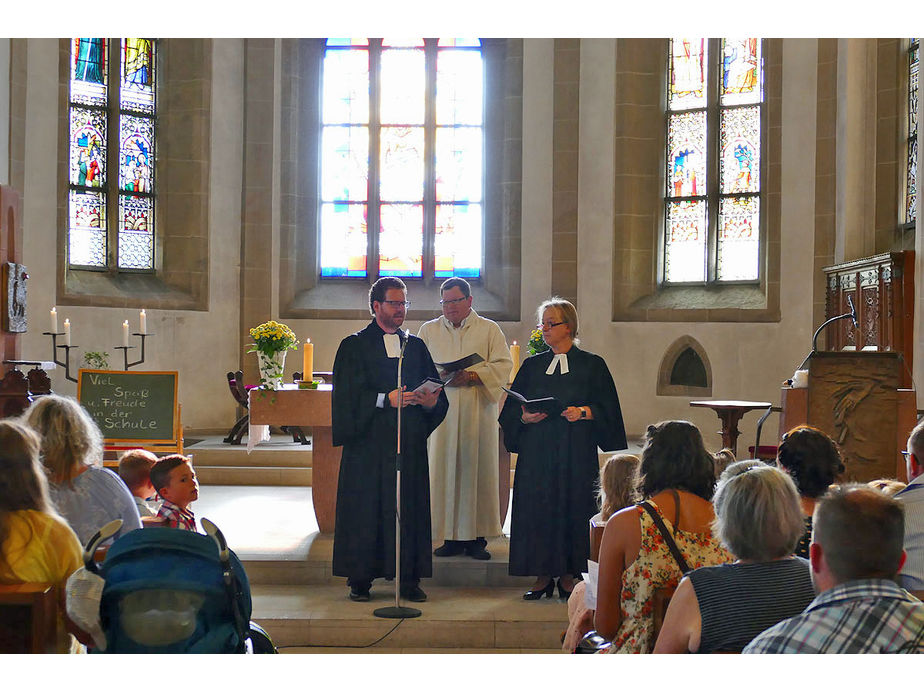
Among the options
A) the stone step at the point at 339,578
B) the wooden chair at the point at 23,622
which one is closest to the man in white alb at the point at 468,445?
the stone step at the point at 339,578

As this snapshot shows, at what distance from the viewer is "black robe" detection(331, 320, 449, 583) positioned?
5.22m

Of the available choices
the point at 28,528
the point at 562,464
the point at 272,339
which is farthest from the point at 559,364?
the point at 28,528

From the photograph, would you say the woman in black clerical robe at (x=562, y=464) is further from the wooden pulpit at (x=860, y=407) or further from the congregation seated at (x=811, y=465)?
the congregation seated at (x=811, y=465)

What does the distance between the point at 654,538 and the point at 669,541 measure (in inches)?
1.7

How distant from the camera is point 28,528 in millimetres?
2775

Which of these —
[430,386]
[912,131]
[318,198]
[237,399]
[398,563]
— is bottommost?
[398,563]

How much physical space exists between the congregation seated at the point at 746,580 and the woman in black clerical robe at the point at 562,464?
9.26 feet

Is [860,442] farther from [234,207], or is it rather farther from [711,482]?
[234,207]

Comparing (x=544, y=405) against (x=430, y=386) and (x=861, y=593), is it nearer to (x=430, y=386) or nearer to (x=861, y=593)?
(x=430, y=386)

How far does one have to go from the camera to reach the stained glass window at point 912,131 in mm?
9461

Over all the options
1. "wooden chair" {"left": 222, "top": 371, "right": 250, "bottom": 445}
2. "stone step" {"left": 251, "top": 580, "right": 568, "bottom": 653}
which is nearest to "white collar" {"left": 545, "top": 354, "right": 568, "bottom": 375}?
"stone step" {"left": 251, "top": 580, "right": 568, "bottom": 653}

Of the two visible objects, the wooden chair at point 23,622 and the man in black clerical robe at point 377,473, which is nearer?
the wooden chair at point 23,622

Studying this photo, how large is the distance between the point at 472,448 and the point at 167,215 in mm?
6880
